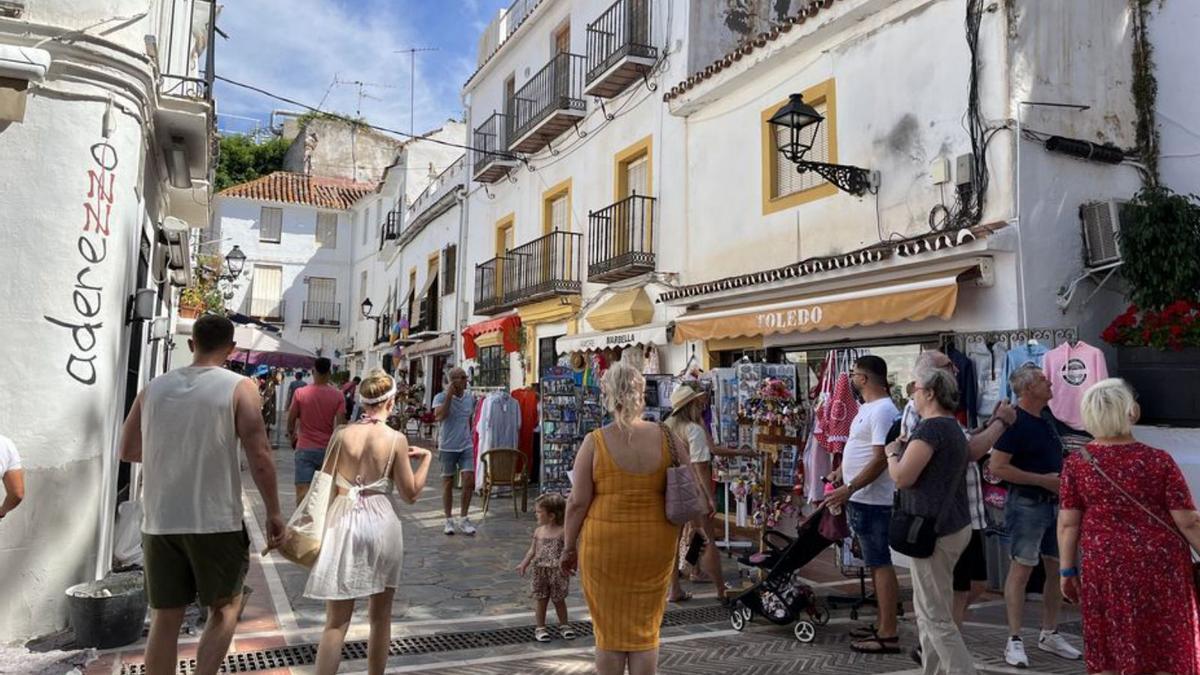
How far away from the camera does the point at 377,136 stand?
136ft

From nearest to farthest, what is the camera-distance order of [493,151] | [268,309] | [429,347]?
[493,151] < [429,347] < [268,309]

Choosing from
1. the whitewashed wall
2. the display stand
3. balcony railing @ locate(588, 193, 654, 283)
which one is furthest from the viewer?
the whitewashed wall

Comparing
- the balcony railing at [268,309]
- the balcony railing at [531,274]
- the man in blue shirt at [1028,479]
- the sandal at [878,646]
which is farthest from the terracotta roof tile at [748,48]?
the balcony railing at [268,309]

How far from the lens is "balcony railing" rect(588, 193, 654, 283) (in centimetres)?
1235

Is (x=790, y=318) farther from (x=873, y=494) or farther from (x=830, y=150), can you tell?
(x=873, y=494)

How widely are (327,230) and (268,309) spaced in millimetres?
4377

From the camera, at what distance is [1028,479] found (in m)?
4.98

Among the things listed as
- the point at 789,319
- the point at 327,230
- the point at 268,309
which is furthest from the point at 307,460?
the point at 327,230

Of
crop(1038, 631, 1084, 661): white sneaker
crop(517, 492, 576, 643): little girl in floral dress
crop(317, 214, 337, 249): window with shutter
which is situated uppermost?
crop(317, 214, 337, 249): window with shutter

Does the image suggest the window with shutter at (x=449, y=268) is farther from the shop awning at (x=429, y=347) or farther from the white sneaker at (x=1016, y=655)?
the white sneaker at (x=1016, y=655)

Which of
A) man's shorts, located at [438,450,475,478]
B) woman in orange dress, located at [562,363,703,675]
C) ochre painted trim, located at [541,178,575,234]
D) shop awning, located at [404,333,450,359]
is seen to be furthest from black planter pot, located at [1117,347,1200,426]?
shop awning, located at [404,333,450,359]

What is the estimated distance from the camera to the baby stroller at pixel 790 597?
5465mm

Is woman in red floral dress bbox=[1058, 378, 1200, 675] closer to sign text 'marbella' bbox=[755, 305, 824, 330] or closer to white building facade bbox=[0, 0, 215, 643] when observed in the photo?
sign text 'marbella' bbox=[755, 305, 824, 330]

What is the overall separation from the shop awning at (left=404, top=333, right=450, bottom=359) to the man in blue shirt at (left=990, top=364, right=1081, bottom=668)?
1694 cm
